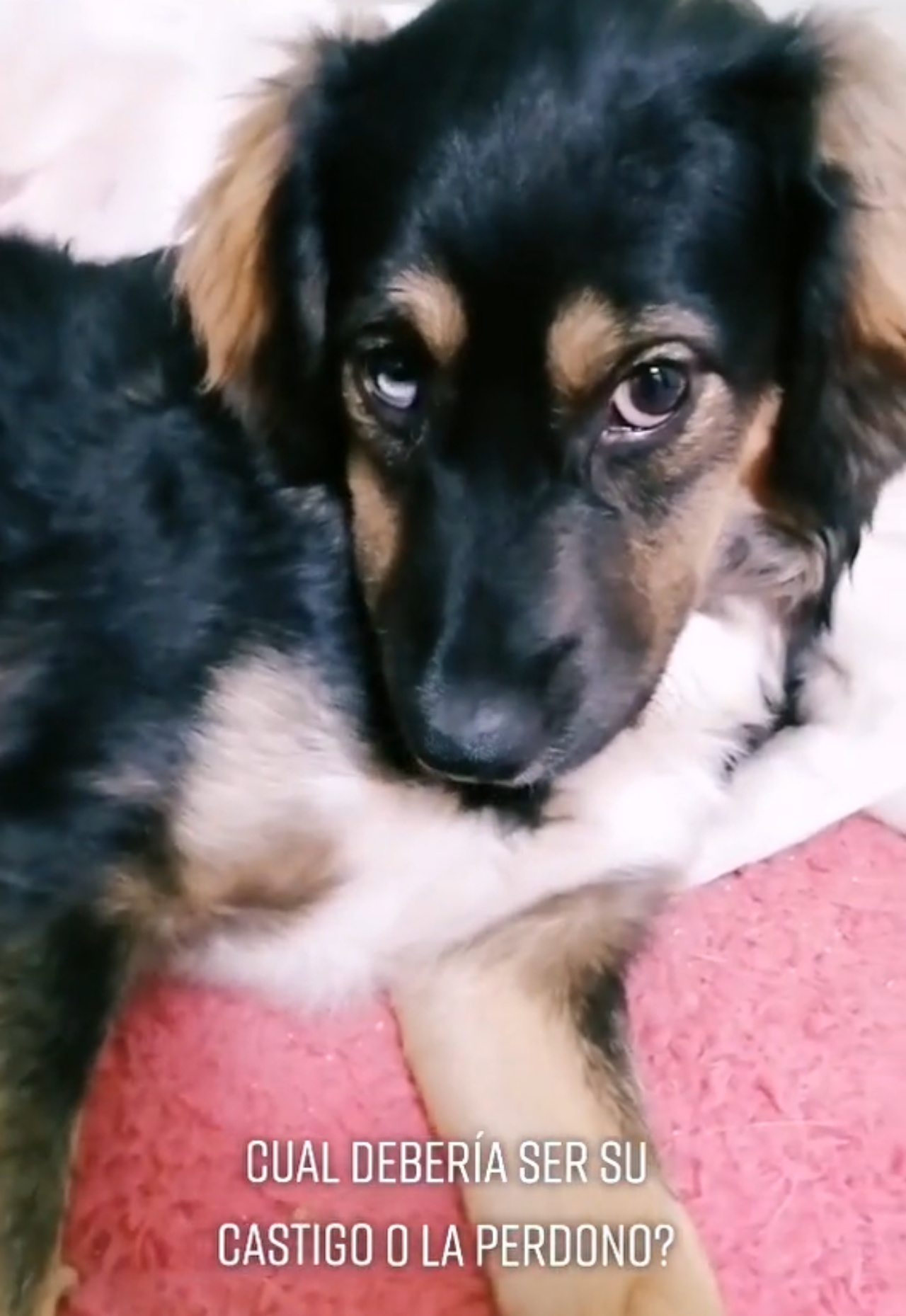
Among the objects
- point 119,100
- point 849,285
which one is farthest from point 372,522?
point 119,100

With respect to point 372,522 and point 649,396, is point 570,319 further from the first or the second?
point 372,522

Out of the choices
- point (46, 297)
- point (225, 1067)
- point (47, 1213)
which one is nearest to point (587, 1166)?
point (225, 1067)

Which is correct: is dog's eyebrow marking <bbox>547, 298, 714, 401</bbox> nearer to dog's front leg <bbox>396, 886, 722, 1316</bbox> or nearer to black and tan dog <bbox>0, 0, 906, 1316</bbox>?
black and tan dog <bbox>0, 0, 906, 1316</bbox>

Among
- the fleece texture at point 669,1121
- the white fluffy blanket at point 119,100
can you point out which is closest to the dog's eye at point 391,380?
the fleece texture at point 669,1121

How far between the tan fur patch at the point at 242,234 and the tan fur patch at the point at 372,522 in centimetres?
12

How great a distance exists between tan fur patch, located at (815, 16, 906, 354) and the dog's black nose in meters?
0.34

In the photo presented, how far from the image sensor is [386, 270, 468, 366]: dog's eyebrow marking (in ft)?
3.47

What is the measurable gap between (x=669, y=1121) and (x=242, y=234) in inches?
26.9

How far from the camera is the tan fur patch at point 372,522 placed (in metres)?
1.18

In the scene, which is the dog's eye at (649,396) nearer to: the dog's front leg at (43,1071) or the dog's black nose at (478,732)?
the dog's black nose at (478,732)

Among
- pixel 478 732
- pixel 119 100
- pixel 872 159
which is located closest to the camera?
pixel 478 732

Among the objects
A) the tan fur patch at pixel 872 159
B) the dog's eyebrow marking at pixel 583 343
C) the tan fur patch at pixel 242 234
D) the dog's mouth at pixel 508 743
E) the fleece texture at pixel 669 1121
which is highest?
the tan fur patch at pixel 872 159

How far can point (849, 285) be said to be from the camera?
116cm

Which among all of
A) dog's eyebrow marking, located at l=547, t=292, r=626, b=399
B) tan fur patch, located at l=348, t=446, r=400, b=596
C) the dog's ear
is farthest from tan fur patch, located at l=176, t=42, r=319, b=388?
dog's eyebrow marking, located at l=547, t=292, r=626, b=399
